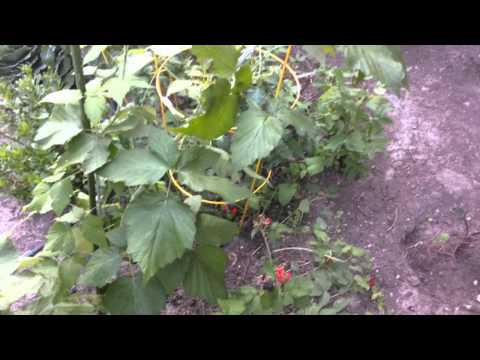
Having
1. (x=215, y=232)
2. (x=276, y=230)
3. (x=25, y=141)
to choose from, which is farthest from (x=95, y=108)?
(x=25, y=141)

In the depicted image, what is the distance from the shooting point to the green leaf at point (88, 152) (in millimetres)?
953

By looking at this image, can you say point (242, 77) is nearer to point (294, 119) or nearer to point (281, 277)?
point (294, 119)

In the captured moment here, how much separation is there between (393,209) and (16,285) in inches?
59.0

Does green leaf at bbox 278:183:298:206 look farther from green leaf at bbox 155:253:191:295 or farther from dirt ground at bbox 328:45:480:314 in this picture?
green leaf at bbox 155:253:191:295

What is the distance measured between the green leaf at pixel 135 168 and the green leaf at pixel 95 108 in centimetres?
10

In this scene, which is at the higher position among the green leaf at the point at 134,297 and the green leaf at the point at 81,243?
the green leaf at the point at 81,243

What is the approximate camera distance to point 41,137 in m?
1.00

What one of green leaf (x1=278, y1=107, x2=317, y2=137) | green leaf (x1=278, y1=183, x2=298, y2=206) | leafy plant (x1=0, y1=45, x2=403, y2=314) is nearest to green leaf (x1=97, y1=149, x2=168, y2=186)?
leafy plant (x1=0, y1=45, x2=403, y2=314)

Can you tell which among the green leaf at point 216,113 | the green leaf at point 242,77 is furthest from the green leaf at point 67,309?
the green leaf at point 242,77

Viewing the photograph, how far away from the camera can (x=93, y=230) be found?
1.08 metres

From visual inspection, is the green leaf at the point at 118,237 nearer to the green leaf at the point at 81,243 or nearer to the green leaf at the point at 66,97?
the green leaf at the point at 81,243

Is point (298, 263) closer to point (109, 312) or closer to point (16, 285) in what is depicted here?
point (109, 312)

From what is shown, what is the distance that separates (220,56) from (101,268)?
1.95 feet
